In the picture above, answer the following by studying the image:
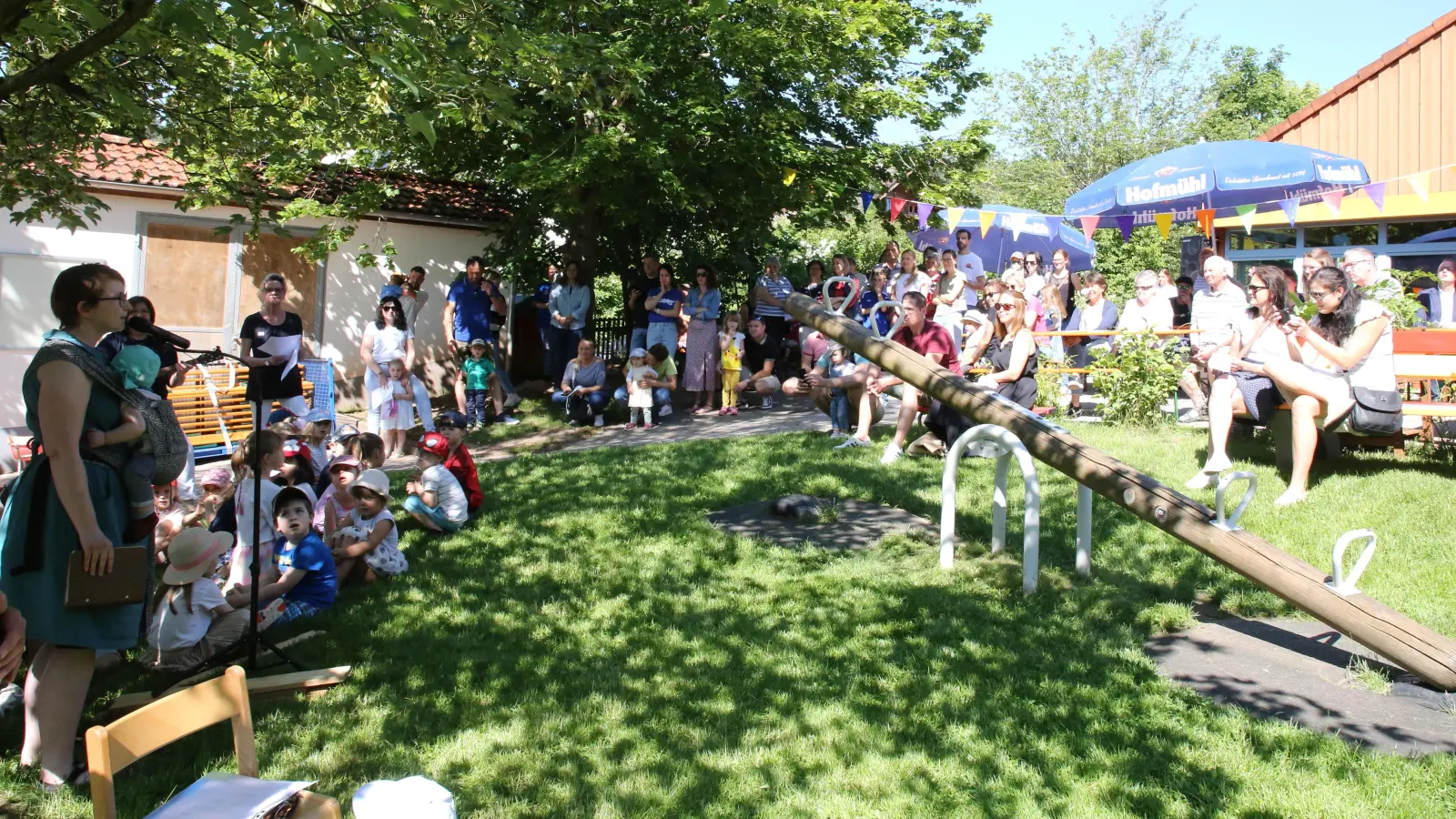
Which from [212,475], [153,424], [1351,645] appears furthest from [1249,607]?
[212,475]

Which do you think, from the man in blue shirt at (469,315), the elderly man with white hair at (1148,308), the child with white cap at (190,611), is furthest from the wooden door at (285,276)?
the elderly man with white hair at (1148,308)

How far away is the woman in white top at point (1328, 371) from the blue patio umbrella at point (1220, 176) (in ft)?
19.5

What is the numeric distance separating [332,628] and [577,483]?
10.5 feet

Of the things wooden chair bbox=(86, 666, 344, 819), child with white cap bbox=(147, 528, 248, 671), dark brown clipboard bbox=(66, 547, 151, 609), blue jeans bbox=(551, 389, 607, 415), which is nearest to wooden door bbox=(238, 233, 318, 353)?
blue jeans bbox=(551, 389, 607, 415)

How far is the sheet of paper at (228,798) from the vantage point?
2832 mm

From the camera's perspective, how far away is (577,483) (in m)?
8.99

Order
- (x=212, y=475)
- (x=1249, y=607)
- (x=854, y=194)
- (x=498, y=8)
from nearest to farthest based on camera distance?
(x=1249, y=607) → (x=498, y=8) → (x=212, y=475) → (x=854, y=194)

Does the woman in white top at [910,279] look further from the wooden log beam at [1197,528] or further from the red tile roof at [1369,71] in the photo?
the red tile roof at [1369,71]

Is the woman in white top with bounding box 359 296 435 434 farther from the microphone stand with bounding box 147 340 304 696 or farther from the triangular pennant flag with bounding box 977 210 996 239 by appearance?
the triangular pennant flag with bounding box 977 210 996 239

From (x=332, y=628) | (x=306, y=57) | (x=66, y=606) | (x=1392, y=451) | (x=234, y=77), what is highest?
(x=234, y=77)

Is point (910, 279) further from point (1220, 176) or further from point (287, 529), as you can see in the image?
point (287, 529)

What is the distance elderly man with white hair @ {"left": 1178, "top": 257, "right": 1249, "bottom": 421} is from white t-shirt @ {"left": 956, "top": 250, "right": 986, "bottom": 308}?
306cm

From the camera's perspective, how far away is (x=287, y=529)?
20.4ft

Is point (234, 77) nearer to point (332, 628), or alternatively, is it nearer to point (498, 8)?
point (498, 8)
